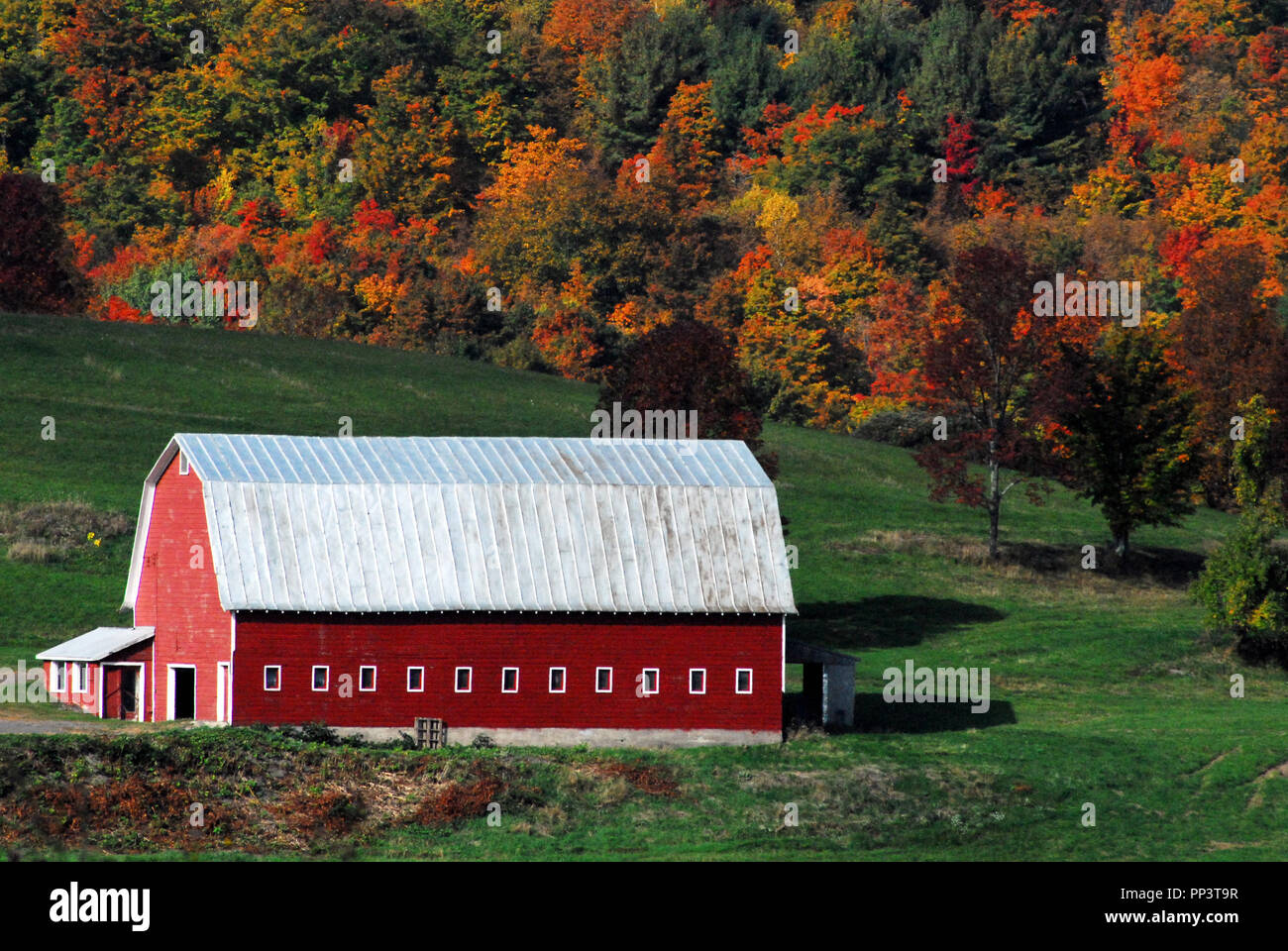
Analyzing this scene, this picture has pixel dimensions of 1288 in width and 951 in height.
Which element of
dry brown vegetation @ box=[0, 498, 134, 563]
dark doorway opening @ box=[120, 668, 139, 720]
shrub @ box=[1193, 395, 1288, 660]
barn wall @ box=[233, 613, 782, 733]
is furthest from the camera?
dry brown vegetation @ box=[0, 498, 134, 563]

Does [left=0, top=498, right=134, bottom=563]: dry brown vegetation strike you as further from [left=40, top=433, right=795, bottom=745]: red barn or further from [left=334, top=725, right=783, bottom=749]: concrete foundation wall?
[left=334, top=725, right=783, bottom=749]: concrete foundation wall

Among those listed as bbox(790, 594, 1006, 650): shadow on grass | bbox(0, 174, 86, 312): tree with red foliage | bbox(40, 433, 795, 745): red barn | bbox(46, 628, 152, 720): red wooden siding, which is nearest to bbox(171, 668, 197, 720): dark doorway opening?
bbox(40, 433, 795, 745): red barn

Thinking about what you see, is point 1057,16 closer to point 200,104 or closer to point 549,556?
point 200,104

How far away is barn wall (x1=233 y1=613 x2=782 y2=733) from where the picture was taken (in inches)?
1927

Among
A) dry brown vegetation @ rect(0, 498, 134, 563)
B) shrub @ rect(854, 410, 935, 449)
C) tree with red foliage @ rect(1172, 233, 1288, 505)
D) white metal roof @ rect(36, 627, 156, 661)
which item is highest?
tree with red foliage @ rect(1172, 233, 1288, 505)

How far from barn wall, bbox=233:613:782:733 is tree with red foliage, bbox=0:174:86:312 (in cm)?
6184

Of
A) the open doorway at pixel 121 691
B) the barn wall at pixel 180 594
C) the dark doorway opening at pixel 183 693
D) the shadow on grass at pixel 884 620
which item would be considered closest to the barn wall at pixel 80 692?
the open doorway at pixel 121 691

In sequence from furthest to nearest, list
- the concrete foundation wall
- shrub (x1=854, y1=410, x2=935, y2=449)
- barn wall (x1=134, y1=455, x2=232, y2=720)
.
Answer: shrub (x1=854, y1=410, x2=935, y2=449), barn wall (x1=134, y1=455, x2=232, y2=720), the concrete foundation wall

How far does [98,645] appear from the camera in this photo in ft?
172

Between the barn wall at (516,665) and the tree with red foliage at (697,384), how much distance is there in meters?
16.3

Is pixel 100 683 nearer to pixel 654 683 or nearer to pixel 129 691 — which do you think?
pixel 129 691

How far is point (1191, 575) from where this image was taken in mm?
78750

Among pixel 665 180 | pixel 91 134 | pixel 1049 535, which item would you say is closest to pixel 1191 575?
pixel 1049 535

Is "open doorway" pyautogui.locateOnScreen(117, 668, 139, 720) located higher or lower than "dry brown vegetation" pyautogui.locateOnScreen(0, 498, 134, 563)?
lower
